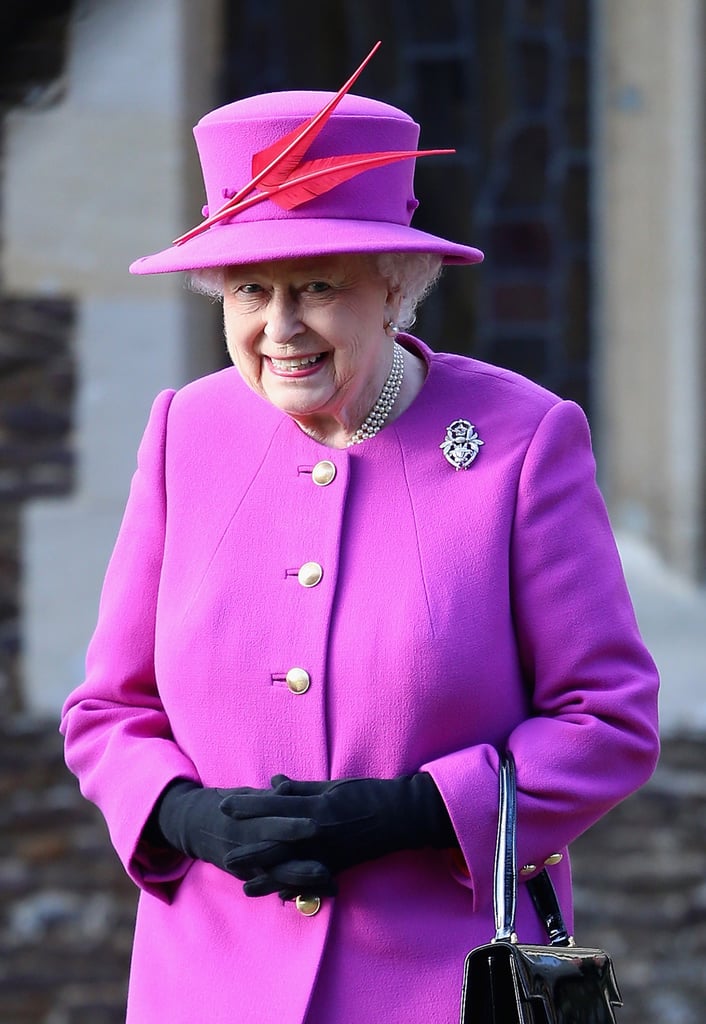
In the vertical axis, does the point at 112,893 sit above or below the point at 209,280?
below

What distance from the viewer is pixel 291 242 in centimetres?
191

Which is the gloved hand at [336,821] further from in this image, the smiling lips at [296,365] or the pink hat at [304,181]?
the pink hat at [304,181]

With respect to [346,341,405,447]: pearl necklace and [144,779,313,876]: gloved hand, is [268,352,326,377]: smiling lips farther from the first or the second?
[144,779,313,876]: gloved hand

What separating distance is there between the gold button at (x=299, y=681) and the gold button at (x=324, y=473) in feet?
0.82

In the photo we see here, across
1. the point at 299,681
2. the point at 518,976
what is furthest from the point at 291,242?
the point at 518,976

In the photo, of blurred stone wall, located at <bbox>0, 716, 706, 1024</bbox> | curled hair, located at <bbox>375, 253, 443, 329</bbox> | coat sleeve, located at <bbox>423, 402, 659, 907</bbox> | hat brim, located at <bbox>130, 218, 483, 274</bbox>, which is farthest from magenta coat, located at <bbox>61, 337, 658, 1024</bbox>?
blurred stone wall, located at <bbox>0, 716, 706, 1024</bbox>

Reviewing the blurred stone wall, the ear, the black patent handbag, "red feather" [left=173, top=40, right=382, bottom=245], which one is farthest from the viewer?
the blurred stone wall

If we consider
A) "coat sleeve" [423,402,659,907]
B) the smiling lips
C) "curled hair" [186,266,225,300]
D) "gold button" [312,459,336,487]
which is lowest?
"coat sleeve" [423,402,659,907]

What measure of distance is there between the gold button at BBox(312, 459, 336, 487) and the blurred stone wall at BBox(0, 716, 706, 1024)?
7.79ft

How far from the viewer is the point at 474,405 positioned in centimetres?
212

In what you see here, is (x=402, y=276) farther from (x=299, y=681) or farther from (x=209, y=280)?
(x=299, y=681)

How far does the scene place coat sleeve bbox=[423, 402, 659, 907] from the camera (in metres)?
1.96

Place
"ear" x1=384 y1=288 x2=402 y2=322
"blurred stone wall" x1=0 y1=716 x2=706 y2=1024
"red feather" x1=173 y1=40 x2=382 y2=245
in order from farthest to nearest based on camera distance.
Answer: "blurred stone wall" x1=0 y1=716 x2=706 y2=1024
"ear" x1=384 y1=288 x2=402 y2=322
"red feather" x1=173 y1=40 x2=382 y2=245

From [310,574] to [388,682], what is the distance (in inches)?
6.8
